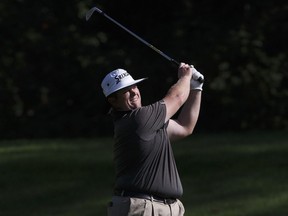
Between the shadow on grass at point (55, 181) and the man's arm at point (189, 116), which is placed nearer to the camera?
the man's arm at point (189, 116)

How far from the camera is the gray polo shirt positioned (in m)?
6.15

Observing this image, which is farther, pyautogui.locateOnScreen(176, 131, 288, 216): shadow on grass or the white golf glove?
pyautogui.locateOnScreen(176, 131, 288, 216): shadow on grass

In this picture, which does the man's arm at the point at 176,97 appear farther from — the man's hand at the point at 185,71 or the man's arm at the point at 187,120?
the man's arm at the point at 187,120

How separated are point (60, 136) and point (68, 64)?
1.82m

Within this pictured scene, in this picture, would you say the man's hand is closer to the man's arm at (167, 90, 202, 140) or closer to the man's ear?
A: the man's arm at (167, 90, 202, 140)

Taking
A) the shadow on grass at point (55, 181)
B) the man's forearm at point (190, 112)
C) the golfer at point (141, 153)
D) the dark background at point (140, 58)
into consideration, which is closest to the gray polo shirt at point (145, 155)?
the golfer at point (141, 153)

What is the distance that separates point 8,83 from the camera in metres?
23.9

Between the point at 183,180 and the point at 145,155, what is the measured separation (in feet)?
20.6

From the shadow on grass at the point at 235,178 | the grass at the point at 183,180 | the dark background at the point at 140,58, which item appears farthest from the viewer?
the dark background at the point at 140,58

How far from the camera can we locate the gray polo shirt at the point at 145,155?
20.2 feet

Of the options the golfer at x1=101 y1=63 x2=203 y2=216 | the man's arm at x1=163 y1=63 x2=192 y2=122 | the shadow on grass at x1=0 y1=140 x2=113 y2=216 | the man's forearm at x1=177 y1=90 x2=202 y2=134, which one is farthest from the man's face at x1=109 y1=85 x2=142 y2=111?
the shadow on grass at x1=0 y1=140 x2=113 y2=216

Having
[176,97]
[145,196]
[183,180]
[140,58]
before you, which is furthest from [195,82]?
[140,58]

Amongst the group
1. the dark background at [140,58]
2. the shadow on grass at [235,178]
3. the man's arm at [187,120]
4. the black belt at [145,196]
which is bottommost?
the black belt at [145,196]

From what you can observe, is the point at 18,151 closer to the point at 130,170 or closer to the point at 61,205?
the point at 61,205
